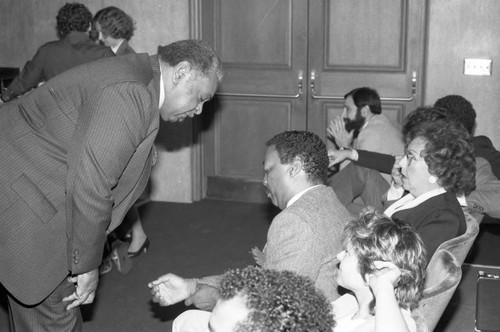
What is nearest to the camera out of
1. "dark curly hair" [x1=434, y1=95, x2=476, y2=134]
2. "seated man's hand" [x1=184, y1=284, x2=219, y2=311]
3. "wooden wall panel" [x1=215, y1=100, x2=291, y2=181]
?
"seated man's hand" [x1=184, y1=284, x2=219, y2=311]

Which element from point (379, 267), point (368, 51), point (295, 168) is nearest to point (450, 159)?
point (295, 168)

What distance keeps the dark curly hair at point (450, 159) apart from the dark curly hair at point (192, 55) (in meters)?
0.96

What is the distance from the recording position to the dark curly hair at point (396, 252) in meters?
2.17

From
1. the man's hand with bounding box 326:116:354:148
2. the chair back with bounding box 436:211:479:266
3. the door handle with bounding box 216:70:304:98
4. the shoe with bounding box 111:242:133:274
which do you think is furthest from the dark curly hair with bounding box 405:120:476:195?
the door handle with bounding box 216:70:304:98

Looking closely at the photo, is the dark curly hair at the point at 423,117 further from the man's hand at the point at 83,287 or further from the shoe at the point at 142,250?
the shoe at the point at 142,250

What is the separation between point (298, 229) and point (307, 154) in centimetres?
41

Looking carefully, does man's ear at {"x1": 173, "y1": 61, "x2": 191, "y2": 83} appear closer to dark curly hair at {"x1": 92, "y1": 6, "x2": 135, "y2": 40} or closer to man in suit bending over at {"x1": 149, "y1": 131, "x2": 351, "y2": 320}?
man in suit bending over at {"x1": 149, "y1": 131, "x2": 351, "y2": 320}

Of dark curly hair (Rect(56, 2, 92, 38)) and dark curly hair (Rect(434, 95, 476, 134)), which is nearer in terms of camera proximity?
dark curly hair (Rect(434, 95, 476, 134))

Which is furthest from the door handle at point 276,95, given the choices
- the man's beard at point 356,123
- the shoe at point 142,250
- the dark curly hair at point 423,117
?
the dark curly hair at point 423,117

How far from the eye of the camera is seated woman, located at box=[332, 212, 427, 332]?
215cm

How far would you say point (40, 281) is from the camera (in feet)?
8.93

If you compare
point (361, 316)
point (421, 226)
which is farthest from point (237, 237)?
point (361, 316)

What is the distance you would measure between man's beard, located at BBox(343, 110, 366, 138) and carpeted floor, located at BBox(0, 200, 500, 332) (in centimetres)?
116

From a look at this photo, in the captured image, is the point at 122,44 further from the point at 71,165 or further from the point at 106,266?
the point at 71,165
